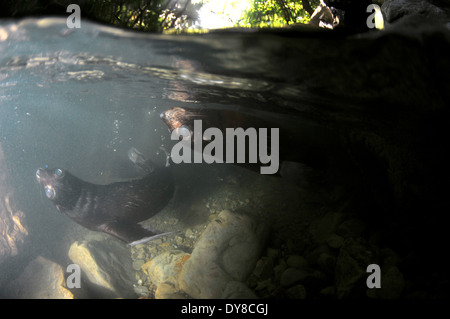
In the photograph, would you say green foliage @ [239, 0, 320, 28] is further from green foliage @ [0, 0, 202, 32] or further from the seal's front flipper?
the seal's front flipper

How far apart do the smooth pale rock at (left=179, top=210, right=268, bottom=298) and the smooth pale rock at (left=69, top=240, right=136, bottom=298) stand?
6.79ft

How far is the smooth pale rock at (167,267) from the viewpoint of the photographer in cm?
580

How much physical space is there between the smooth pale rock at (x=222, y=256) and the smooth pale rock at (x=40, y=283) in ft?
10.7

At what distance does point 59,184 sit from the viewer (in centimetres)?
831

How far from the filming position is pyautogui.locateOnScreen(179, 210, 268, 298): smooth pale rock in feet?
16.2

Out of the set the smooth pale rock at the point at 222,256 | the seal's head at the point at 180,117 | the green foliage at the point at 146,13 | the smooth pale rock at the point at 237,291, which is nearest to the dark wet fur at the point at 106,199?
the seal's head at the point at 180,117

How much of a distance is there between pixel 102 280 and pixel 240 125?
5.38 m

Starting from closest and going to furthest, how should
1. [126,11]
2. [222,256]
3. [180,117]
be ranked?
[126,11], [222,256], [180,117]

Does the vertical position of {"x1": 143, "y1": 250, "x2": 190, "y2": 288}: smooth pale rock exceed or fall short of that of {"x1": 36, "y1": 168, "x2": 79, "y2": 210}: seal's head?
it falls short

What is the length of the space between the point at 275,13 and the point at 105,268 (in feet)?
32.9

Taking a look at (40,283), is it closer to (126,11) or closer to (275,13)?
(126,11)

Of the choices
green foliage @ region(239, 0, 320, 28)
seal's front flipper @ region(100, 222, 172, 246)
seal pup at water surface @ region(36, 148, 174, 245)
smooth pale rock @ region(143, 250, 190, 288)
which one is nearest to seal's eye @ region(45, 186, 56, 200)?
seal pup at water surface @ region(36, 148, 174, 245)

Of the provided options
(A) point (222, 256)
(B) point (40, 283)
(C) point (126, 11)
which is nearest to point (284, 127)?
(A) point (222, 256)

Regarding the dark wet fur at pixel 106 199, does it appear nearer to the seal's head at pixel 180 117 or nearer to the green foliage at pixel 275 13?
the seal's head at pixel 180 117
